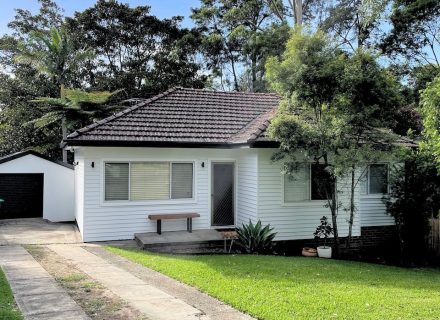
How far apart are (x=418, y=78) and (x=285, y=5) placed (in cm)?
1267

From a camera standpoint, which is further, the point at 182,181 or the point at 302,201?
the point at 182,181

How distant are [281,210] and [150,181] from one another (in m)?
4.22

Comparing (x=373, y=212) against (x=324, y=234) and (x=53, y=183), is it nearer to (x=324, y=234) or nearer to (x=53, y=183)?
(x=324, y=234)

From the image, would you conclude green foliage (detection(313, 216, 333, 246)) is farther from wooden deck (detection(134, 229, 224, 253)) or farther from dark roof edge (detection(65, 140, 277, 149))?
Answer: wooden deck (detection(134, 229, 224, 253))

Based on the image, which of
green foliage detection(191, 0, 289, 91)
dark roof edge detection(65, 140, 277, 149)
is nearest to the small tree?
dark roof edge detection(65, 140, 277, 149)

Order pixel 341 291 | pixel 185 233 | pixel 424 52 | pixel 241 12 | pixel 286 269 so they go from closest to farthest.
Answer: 1. pixel 341 291
2. pixel 286 269
3. pixel 185 233
4. pixel 424 52
5. pixel 241 12

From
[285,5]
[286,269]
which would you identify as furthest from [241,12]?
[286,269]

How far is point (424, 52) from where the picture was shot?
27609mm

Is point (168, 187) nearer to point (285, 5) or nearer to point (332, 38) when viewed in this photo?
point (332, 38)

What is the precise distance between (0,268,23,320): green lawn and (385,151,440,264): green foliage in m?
11.2

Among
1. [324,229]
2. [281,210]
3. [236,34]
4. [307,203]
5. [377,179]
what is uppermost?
[236,34]

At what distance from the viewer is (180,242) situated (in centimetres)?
1234

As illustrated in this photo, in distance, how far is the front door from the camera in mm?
14330

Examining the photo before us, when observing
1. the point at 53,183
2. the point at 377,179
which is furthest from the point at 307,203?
the point at 53,183
